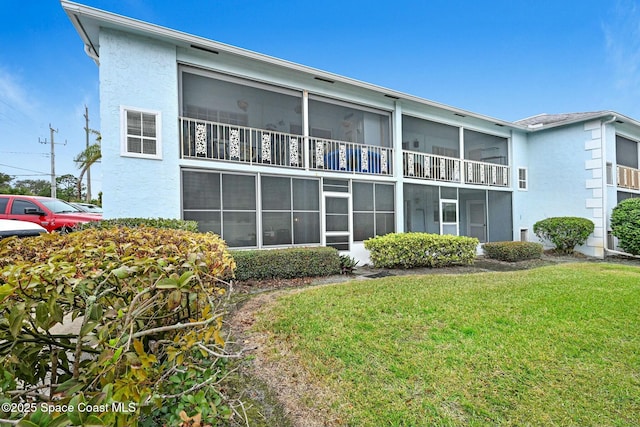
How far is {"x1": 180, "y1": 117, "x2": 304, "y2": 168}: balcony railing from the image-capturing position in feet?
26.6

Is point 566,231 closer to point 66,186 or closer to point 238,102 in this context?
point 238,102

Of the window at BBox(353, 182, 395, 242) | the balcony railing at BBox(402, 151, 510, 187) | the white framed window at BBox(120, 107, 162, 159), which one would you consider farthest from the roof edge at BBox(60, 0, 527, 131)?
the window at BBox(353, 182, 395, 242)

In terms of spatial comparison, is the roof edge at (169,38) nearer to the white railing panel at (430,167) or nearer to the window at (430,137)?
the window at (430,137)

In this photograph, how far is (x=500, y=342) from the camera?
3.59 metres

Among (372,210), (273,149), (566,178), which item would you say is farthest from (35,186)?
(566,178)

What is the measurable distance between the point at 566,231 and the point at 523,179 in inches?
132

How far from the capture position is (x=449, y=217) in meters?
13.1

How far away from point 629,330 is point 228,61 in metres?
10.2

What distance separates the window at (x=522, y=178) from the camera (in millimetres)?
15234

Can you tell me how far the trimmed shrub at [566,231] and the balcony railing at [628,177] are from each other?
4155 mm

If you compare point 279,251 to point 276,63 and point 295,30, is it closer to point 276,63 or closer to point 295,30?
point 276,63

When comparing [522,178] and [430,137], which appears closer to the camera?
[430,137]

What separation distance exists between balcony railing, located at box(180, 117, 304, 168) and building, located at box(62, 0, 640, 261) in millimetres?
35

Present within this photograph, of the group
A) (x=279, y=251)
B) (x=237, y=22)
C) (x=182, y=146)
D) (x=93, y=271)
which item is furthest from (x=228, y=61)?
(x=93, y=271)
